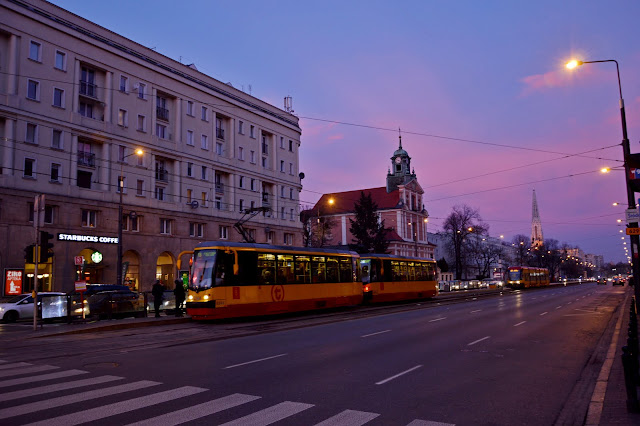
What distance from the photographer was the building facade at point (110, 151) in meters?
33.7

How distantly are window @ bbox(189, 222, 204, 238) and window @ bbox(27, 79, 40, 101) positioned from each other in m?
16.5

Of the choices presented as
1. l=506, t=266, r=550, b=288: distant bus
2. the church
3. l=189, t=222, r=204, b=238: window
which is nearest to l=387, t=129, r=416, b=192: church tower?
the church

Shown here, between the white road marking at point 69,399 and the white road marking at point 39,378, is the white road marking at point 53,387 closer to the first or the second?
the white road marking at point 69,399

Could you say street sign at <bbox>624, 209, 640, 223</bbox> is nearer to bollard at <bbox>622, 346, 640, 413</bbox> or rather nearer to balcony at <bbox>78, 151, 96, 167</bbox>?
bollard at <bbox>622, 346, 640, 413</bbox>

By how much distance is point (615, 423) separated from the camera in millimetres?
6242

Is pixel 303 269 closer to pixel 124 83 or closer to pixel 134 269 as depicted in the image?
pixel 134 269

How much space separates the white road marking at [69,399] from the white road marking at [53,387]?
607mm

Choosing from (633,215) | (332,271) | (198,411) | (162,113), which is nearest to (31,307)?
(332,271)

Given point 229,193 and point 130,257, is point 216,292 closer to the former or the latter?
point 130,257

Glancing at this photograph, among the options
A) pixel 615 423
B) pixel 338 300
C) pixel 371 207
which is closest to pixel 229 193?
pixel 338 300

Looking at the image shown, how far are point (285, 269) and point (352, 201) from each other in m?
80.9

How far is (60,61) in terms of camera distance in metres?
36.6

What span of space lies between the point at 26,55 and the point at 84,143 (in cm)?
729

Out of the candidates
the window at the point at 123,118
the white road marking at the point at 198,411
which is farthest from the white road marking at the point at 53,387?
the window at the point at 123,118
